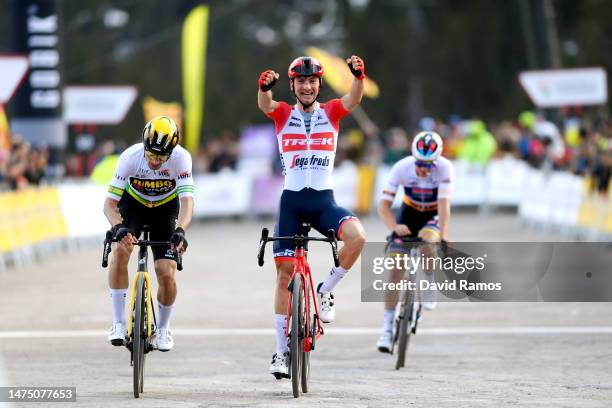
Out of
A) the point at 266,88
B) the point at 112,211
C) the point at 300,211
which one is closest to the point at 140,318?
the point at 112,211

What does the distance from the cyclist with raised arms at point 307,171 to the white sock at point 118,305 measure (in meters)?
1.09

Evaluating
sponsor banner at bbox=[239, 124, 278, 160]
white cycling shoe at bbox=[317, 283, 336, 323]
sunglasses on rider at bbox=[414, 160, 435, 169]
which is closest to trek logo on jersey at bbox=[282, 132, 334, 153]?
white cycling shoe at bbox=[317, 283, 336, 323]

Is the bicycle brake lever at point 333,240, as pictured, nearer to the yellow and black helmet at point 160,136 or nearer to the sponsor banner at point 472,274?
the yellow and black helmet at point 160,136

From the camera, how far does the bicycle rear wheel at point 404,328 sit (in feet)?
40.6

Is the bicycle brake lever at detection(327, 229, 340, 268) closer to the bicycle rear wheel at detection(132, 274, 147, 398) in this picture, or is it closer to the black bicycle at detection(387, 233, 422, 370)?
the bicycle rear wheel at detection(132, 274, 147, 398)

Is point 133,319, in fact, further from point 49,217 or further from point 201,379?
point 49,217

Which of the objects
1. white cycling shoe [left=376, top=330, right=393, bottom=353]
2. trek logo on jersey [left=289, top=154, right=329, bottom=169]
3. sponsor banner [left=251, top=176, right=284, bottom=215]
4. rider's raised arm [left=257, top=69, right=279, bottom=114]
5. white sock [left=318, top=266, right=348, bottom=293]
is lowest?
sponsor banner [left=251, top=176, right=284, bottom=215]

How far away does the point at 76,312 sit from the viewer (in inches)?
679

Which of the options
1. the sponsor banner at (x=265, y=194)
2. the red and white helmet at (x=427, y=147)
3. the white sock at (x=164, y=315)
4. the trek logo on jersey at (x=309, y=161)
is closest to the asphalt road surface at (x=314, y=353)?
the white sock at (x=164, y=315)

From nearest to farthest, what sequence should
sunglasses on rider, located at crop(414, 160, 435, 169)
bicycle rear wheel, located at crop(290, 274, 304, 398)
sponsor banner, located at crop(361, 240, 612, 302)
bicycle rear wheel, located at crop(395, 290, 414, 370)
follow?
bicycle rear wheel, located at crop(290, 274, 304, 398)
bicycle rear wheel, located at crop(395, 290, 414, 370)
sponsor banner, located at crop(361, 240, 612, 302)
sunglasses on rider, located at crop(414, 160, 435, 169)

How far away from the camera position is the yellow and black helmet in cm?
1060

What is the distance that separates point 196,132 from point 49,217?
14441 millimetres

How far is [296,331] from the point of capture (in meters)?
10.5

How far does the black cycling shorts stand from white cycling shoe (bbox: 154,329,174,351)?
56cm
